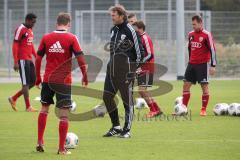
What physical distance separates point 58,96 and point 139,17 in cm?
2493

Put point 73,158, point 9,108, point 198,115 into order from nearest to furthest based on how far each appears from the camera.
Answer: point 73,158, point 198,115, point 9,108

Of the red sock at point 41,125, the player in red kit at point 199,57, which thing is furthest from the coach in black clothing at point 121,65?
the player in red kit at point 199,57

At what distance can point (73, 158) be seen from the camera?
11.1 m

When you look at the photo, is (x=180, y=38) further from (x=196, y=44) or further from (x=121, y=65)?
(x=121, y=65)

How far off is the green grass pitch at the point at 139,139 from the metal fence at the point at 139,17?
15.9 metres

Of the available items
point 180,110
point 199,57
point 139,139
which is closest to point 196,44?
point 199,57

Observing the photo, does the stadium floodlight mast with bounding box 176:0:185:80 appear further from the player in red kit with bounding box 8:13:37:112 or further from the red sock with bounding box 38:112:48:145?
the red sock with bounding box 38:112:48:145

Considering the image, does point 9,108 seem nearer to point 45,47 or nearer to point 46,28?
point 45,47

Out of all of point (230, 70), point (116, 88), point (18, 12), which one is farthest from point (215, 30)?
point (116, 88)

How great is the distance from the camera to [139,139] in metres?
13.5

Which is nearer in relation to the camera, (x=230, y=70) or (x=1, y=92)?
(x=1, y=92)

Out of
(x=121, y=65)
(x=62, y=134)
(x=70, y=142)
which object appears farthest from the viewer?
(x=121, y=65)

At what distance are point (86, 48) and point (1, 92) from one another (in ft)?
32.6

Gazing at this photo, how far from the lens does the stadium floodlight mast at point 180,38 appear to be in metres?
32.2
